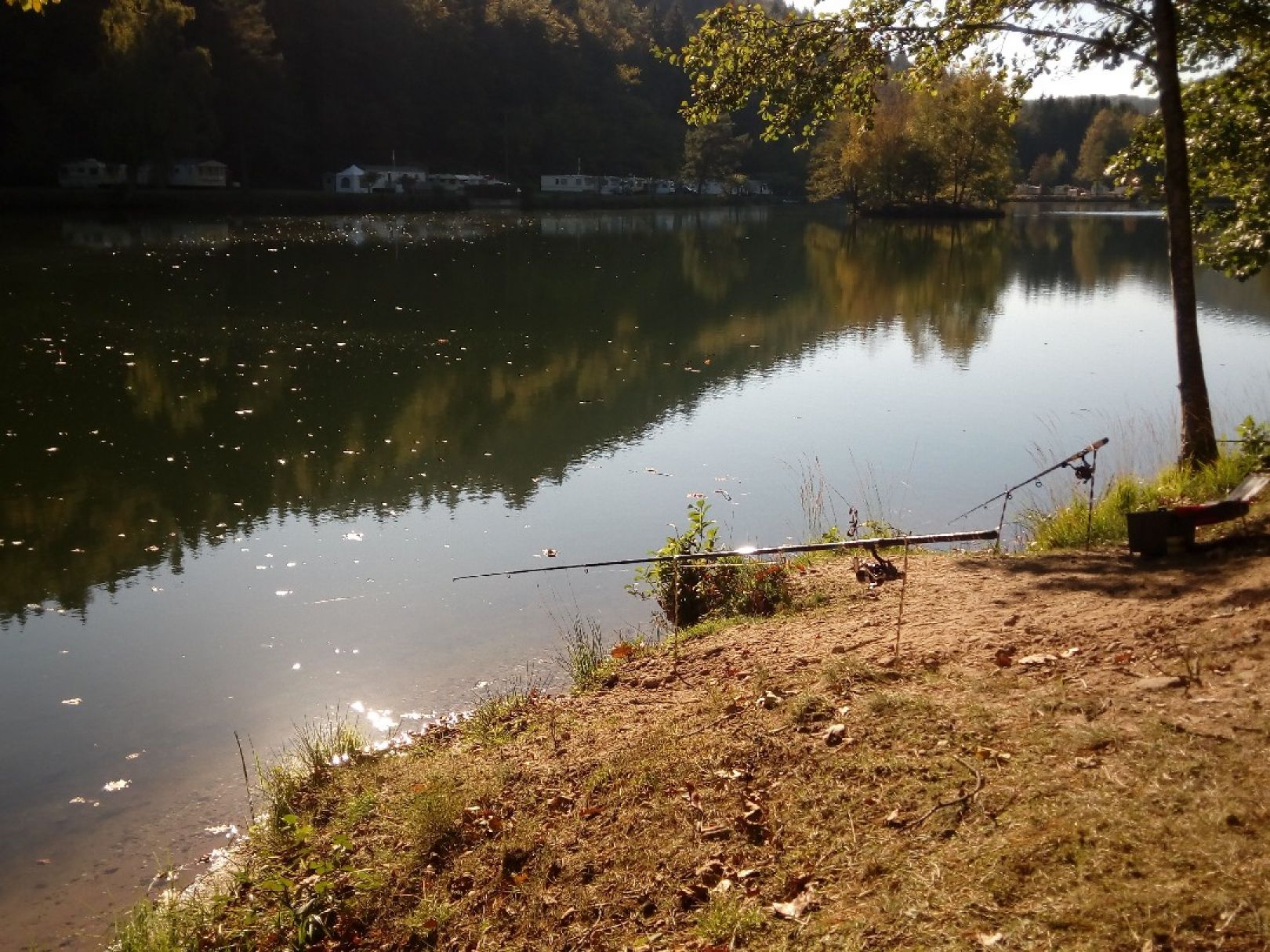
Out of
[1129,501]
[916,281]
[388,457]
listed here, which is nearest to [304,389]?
→ [388,457]

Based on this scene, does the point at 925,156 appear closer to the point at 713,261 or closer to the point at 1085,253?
the point at 1085,253

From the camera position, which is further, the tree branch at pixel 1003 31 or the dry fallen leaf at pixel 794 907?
the tree branch at pixel 1003 31

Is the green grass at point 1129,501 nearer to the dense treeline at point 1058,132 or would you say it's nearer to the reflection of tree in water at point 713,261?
the reflection of tree in water at point 713,261

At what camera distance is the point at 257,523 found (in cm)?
1210

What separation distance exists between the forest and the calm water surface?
3117 centimetres

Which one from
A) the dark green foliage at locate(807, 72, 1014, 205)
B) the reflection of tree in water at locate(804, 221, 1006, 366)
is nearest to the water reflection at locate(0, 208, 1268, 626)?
the reflection of tree in water at locate(804, 221, 1006, 366)

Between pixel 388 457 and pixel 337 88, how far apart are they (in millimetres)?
90971

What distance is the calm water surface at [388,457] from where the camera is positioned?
7.69 meters

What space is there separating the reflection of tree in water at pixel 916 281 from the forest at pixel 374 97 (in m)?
9.19

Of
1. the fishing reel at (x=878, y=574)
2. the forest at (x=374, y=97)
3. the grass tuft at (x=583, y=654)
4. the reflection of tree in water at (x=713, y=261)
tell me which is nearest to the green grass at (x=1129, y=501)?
the fishing reel at (x=878, y=574)

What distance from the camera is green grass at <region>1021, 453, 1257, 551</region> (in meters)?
9.23

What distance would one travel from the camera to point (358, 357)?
2189cm

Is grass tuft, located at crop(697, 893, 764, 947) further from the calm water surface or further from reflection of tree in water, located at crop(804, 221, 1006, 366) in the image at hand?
reflection of tree in water, located at crop(804, 221, 1006, 366)

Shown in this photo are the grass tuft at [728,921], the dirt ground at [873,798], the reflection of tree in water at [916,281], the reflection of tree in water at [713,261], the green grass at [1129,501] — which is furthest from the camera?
the reflection of tree in water at [713,261]
